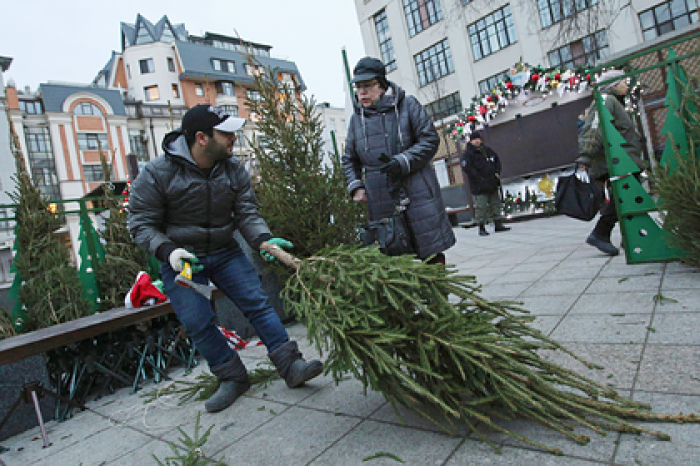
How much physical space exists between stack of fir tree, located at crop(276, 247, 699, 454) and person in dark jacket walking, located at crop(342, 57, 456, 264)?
1.37 meters

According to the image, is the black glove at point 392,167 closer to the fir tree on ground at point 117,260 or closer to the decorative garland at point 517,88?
the fir tree on ground at point 117,260

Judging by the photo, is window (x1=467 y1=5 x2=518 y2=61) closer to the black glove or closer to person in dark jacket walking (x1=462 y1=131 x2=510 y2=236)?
person in dark jacket walking (x1=462 y1=131 x2=510 y2=236)

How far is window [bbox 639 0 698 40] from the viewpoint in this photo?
18.8m

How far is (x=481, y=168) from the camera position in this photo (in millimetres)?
9234

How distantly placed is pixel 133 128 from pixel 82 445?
4259 centimetres

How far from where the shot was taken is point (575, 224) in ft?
27.7

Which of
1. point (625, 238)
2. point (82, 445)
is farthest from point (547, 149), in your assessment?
point (82, 445)

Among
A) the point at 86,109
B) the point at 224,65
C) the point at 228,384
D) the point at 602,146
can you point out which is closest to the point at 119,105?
the point at 86,109

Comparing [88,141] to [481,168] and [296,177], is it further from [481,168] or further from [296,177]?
[296,177]

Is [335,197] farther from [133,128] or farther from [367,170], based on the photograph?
[133,128]

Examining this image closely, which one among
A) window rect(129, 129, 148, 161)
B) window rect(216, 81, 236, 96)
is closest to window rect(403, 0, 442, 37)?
window rect(216, 81, 236, 96)

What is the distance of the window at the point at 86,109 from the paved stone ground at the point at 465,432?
40.5m

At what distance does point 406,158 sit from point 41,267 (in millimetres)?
3902

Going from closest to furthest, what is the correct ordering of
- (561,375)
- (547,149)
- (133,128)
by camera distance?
(561,375) < (547,149) < (133,128)
